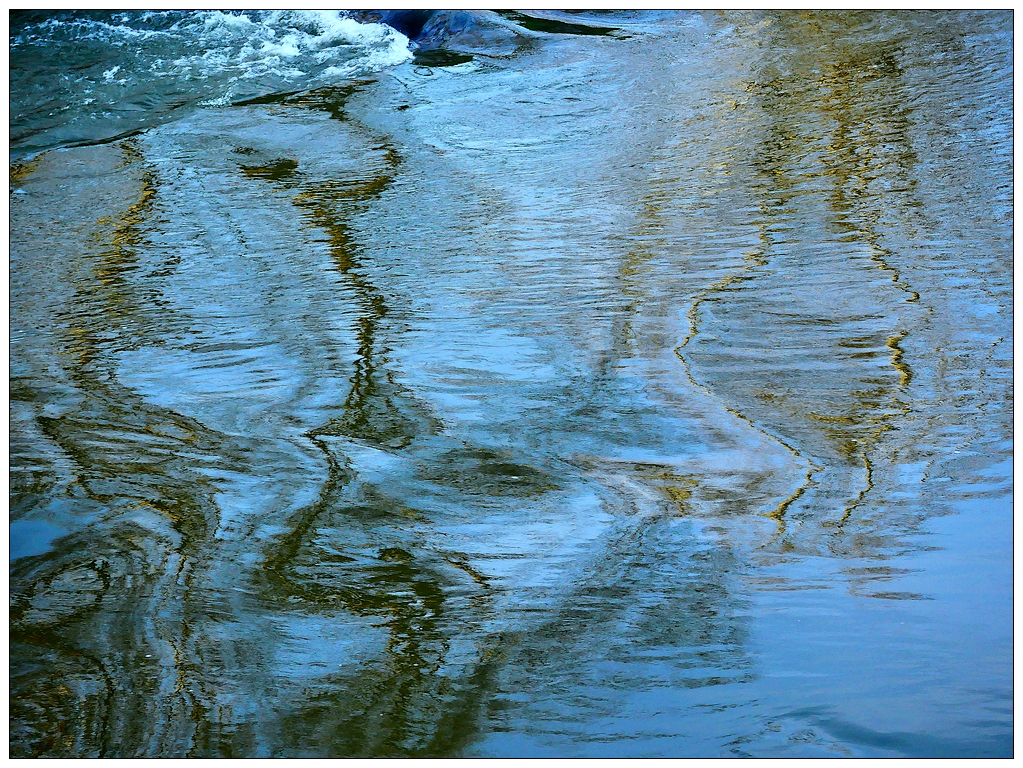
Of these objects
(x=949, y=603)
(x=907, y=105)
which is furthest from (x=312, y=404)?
(x=907, y=105)

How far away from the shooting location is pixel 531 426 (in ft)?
5.57

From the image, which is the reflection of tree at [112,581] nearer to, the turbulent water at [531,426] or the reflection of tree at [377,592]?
the turbulent water at [531,426]

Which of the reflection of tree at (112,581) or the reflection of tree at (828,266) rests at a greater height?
the reflection of tree at (828,266)

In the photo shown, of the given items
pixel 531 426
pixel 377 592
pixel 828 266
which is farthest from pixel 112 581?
pixel 828 266

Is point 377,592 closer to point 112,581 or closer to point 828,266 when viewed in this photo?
point 112,581

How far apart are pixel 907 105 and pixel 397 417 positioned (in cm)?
189

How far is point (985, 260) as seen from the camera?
2027mm

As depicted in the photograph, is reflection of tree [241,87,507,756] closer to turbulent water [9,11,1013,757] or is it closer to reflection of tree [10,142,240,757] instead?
turbulent water [9,11,1013,757]

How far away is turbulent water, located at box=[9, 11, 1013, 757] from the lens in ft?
3.99

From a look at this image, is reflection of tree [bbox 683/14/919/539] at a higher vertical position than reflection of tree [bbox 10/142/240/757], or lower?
higher

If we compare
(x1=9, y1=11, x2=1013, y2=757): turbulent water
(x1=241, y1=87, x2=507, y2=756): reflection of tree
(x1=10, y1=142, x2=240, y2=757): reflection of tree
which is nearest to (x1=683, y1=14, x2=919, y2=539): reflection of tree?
(x1=9, y1=11, x2=1013, y2=757): turbulent water

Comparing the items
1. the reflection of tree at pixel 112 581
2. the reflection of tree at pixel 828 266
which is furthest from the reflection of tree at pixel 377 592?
the reflection of tree at pixel 828 266

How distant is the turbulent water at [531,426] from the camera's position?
1217 millimetres

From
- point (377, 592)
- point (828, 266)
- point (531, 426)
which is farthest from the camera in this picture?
point (828, 266)
